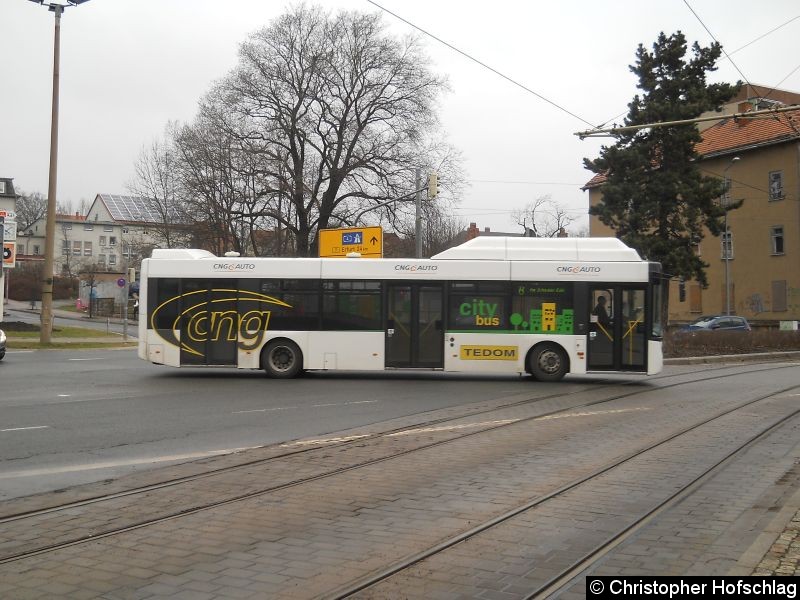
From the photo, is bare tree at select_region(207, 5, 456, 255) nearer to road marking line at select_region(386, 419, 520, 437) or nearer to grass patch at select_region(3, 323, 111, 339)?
grass patch at select_region(3, 323, 111, 339)

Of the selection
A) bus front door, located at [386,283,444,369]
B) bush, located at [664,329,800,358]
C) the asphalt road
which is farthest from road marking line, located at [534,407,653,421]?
bush, located at [664,329,800,358]

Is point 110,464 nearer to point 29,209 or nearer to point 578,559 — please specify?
point 578,559

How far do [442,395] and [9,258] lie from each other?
24055 mm

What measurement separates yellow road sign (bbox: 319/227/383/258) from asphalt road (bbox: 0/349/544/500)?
1426cm

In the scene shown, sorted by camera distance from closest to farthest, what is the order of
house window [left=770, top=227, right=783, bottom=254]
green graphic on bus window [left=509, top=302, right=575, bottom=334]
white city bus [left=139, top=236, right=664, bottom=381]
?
white city bus [left=139, top=236, right=664, bottom=381], green graphic on bus window [left=509, top=302, right=575, bottom=334], house window [left=770, top=227, right=783, bottom=254]

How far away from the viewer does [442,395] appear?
16844 millimetres

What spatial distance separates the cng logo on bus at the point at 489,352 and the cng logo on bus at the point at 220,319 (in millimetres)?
4455

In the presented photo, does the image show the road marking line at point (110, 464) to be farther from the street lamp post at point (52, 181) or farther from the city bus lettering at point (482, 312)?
the street lamp post at point (52, 181)

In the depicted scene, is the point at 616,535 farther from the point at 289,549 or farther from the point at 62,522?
the point at 62,522

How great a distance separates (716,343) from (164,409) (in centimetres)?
2302

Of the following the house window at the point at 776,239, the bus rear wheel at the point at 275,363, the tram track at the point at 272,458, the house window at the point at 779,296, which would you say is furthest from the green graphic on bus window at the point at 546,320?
the house window at the point at 776,239

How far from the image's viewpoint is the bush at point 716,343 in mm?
30172

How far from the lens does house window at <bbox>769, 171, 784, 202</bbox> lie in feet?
167

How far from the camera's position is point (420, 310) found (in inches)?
775
